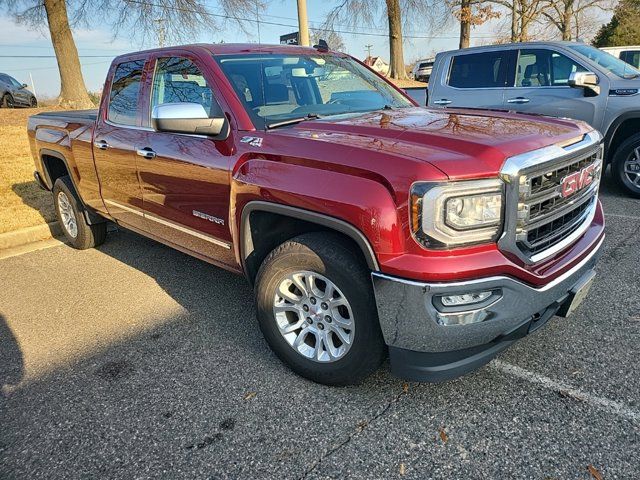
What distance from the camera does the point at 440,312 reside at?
2205 millimetres

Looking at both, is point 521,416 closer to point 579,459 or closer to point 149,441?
point 579,459

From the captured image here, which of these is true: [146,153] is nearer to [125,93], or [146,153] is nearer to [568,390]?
[125,93]

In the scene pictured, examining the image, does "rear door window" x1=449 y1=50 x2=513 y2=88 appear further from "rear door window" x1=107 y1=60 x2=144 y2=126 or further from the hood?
"rear door window" x1=107 y1=60 x2=144 y2=126

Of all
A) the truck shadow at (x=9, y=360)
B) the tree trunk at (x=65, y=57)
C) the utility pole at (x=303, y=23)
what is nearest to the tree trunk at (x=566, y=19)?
the utility pole at (x=303, y=23)

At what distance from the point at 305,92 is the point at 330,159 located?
1308 millimetres

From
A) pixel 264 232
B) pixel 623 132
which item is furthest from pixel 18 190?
pixel 623 132

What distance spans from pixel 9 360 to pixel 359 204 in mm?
2676

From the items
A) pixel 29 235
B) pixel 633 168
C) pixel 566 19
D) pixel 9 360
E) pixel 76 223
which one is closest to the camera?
pixel 9 360

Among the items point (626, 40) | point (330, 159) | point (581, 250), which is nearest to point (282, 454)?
point (330, 159)

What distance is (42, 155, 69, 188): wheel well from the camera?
564cm

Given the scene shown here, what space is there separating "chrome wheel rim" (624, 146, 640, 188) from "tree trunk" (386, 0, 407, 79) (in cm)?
2000

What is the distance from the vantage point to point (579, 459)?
2.20 metres

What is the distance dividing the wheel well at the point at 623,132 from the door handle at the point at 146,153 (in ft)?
19.1

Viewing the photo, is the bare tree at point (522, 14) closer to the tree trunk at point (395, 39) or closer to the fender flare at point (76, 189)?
the tree trunk at point (395, 39)
